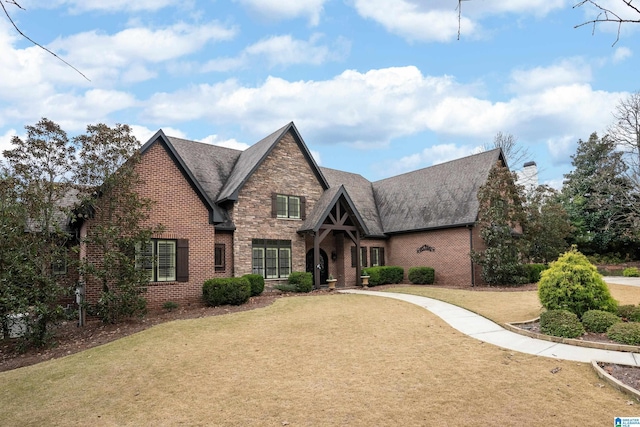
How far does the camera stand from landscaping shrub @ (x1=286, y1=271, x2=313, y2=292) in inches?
737

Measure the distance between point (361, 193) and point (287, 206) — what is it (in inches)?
349

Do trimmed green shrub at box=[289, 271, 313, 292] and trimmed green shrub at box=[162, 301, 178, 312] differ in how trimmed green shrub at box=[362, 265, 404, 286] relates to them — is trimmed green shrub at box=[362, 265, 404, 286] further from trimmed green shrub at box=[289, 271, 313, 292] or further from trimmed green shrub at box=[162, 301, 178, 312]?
trimmed green shrub at box=[162, 301, 178, 312]

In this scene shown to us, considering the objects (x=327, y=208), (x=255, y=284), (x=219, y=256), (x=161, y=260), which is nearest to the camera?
(x=161, y=260)

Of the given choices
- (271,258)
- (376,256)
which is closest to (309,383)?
(271,258)

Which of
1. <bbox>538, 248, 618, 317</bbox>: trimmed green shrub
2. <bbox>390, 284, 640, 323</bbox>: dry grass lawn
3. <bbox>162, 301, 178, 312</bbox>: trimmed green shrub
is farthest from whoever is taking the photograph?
<bbox>162, 301, 178, 312</bbox>: trimmed green shrub

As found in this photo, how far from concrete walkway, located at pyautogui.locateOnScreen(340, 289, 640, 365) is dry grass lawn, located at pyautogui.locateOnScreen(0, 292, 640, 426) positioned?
0.42 meters

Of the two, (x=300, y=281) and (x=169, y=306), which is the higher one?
(x=300, y=281)

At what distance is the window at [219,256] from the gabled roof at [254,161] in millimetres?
2091

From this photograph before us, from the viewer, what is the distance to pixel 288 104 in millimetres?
22234

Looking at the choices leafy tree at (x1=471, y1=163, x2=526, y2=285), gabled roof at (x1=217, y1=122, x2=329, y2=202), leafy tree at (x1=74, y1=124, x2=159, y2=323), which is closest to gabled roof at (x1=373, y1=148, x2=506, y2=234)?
leafy tree at (x1=471, y1=163, x2=526, y2=285)

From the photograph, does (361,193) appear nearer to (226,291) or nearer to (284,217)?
(284,217)

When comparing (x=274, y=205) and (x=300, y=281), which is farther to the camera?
(x=274, y=205)

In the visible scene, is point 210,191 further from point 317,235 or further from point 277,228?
point 317,235

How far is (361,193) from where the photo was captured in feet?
92.1
